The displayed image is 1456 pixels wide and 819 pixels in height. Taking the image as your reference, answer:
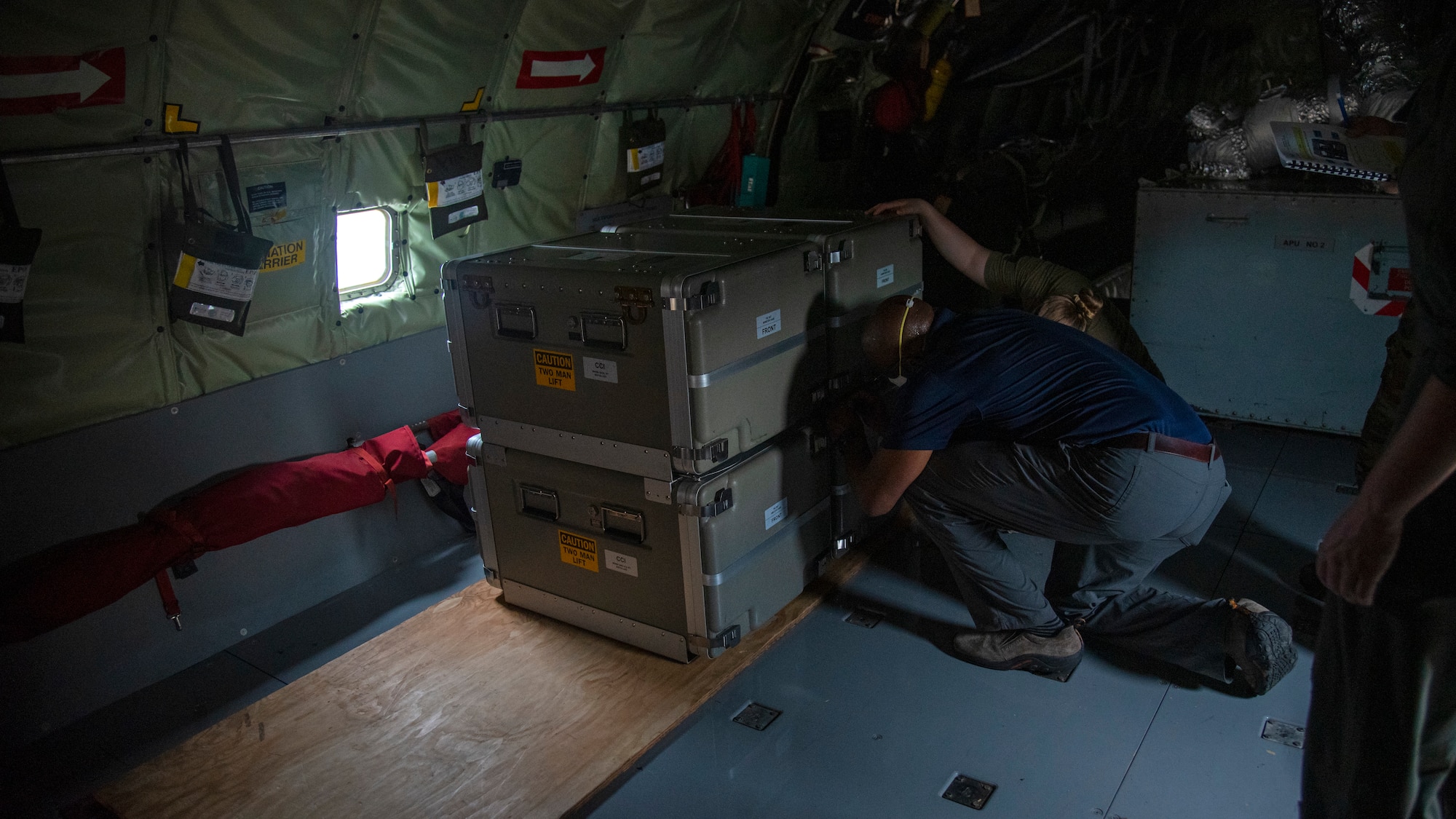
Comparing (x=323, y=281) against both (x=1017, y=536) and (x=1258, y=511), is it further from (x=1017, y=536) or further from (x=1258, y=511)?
(x=1258, y=511)

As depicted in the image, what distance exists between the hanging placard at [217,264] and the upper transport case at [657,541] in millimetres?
1017

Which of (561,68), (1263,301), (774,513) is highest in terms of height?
(561,68)

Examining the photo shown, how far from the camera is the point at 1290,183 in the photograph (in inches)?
188

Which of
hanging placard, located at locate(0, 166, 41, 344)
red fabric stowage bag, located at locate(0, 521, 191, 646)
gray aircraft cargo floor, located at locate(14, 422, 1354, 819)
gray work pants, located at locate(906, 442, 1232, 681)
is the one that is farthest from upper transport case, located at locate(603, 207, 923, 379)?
red fabric stowage bag, located at locate(0, 521, 191, 646)

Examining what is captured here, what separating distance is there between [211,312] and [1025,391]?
2834 millimetres

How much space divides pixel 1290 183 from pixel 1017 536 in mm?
2333

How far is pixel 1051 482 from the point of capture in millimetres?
3053

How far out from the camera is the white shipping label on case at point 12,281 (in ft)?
9.42

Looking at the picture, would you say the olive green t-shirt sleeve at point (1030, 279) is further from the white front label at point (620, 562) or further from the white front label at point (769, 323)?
the white front label at point (620, 562)

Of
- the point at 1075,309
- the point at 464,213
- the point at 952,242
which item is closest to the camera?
the point at 1075,309

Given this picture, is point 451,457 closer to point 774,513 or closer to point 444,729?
point 444,729

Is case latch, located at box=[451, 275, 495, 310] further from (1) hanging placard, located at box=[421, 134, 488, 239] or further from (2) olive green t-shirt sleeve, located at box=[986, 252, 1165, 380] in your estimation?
(2) olive green t-shirt sleeve, located at box=[986, 252, 1165, 380]

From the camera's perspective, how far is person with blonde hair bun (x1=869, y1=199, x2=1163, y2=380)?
3.72m

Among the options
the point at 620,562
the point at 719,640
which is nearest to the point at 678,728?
the point at 719,640
